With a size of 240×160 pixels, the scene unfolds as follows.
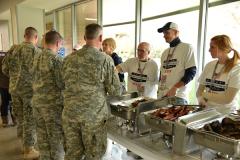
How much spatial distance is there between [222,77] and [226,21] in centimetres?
114

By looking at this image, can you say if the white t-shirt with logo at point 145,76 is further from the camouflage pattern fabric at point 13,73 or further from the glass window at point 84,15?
the glass window at point 84,15

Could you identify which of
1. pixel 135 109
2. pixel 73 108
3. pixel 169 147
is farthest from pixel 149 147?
pixel 73 108

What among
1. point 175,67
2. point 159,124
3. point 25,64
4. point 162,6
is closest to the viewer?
point 159,124

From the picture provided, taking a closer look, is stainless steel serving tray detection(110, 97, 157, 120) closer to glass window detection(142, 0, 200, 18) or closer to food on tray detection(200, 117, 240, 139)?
food on tray detection(200, 117, 240, 139)

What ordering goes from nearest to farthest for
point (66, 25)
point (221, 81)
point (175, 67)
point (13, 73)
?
point (221, 81)
point (175, 67)
point (13, 73)
point (66, 25)

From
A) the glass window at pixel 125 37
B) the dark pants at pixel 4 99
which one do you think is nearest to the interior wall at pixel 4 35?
the dark pants at pixel 4 99

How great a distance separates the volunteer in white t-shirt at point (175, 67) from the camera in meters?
2.08

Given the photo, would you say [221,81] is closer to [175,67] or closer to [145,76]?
[175,67]

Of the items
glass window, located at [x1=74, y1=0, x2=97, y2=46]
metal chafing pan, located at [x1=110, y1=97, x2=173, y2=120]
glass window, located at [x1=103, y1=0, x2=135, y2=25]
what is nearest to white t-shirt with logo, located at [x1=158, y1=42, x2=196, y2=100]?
metal chafing pan, located at [x1=110, y1=97, x2=173, y2=120]

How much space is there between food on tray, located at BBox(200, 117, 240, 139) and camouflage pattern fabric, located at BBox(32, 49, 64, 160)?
4.21 ft

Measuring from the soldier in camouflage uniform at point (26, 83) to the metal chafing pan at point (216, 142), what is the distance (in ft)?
6.77

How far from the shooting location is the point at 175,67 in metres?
2.16

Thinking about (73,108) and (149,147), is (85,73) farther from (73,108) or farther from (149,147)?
(149,147)

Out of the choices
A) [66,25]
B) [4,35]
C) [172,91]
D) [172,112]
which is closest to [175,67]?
[172,91]
